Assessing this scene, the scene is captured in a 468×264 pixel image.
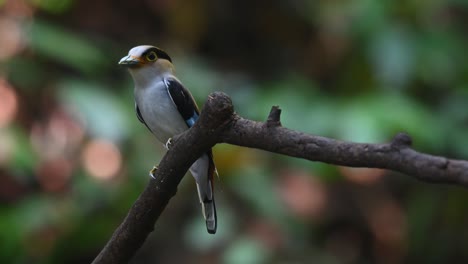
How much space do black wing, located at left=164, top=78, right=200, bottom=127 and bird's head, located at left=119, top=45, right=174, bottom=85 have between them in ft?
0.10

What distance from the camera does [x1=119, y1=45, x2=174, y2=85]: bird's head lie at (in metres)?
1.60

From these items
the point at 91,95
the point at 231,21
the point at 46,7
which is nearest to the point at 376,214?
the point at 231,21

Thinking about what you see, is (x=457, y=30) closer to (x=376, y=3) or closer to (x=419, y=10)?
(x=419, y=10)

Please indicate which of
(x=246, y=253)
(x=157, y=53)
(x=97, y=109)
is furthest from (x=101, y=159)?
(x=157, y=53)

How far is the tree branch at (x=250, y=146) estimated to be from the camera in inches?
39.3

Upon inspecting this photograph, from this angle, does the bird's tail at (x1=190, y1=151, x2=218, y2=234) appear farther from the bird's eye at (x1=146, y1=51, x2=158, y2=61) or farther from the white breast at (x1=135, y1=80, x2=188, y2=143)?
the bird's eye at (x1=146, y1=51, x2=158, y2=61)

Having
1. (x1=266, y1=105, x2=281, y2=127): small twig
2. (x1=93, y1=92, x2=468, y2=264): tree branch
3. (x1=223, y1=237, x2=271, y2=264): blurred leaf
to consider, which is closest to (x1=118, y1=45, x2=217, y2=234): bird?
(x1=93, y1=92, x2=468, y2=264): tree branch

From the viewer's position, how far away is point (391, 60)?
328 centimetres

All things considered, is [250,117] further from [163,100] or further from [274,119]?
[274,119]

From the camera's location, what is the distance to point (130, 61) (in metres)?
1.58

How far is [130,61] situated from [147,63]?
7cm

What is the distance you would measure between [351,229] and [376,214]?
163 mm

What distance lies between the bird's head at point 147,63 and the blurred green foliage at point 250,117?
1.32 metres

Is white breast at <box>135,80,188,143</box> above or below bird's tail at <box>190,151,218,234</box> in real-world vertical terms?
above
